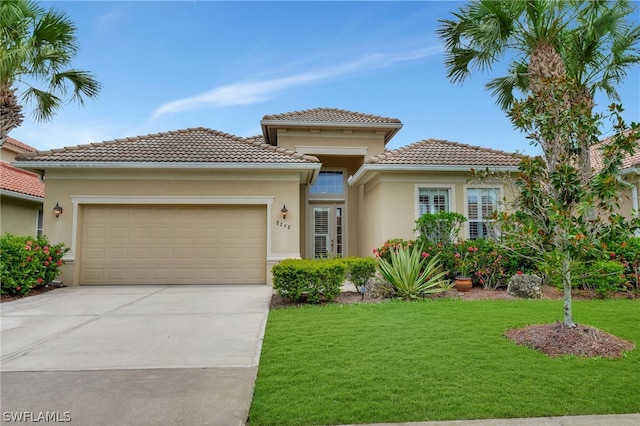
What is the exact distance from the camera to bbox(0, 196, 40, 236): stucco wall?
1459 centimetres

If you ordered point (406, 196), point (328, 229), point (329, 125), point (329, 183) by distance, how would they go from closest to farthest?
point (406, 196) < point (329, 125) < point (328, 229) < point (329, 183)

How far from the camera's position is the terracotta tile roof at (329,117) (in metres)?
15.3

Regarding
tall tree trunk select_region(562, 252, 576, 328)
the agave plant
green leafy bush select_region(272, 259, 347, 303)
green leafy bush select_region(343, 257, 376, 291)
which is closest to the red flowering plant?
the agave plant

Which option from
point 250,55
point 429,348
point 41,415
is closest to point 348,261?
point 429,348

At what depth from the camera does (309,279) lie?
7.77 metres

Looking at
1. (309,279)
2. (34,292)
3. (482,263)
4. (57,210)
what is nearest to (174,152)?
(57,210)

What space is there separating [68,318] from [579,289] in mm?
11805

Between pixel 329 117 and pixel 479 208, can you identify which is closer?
pixel 479 208

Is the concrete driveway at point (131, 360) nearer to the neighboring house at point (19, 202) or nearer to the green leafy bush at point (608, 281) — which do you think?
the green leafy bush at point (608, 281)

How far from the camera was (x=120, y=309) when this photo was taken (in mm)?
7648

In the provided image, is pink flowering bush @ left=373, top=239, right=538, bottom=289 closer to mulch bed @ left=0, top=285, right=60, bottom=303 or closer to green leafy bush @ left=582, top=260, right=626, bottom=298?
green leafy bush @ left=582, top=260, right=626, bottom=298

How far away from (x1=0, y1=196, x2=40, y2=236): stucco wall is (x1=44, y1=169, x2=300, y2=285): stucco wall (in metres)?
5.33

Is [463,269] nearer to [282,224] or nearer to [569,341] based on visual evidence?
[569,341]

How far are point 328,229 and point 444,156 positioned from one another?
5749 millimetres
